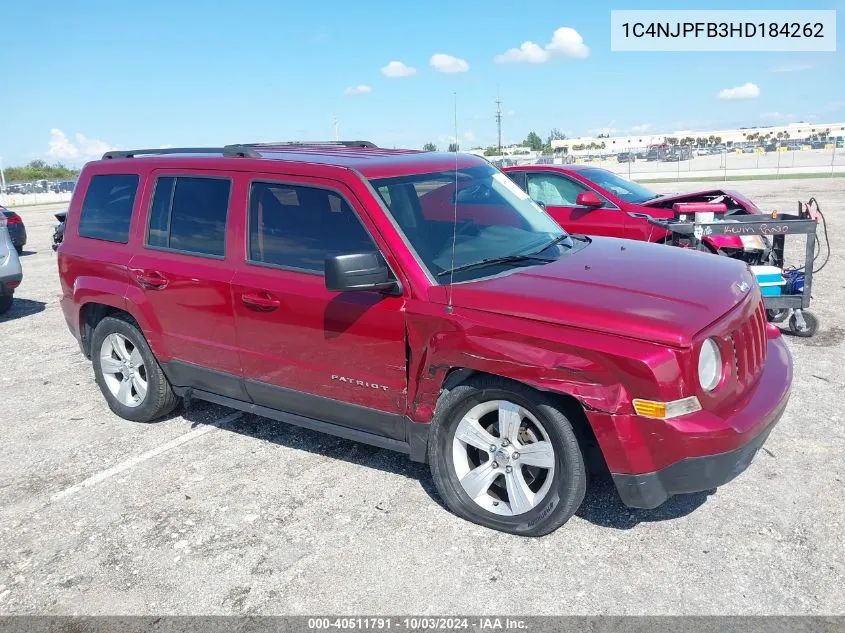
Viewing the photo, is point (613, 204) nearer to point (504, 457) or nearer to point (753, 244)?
point (753, 244)

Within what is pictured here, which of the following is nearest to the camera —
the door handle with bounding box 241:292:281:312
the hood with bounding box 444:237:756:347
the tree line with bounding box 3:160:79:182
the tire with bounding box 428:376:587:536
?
the hood with bounding box 444:237:756:347

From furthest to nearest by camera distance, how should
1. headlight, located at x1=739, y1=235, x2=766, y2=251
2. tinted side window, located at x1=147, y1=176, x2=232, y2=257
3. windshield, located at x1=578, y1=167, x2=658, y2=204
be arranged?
1. windshield, located at x1=578, y1=167, x2=658, y2=204
2. headlight, located at x1=739, y1=235, x2=766, y2=251
3. tinted side window, located at x1=147, y1=176, x2=232, y2=257

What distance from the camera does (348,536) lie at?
3721 millimetres

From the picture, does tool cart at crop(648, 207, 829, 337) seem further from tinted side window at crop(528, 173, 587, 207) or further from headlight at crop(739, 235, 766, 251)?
tinted side window at crop(528, 173, 587, 207)

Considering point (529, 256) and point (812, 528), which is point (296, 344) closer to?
point (529, 256)

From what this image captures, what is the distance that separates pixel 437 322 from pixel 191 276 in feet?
6.11

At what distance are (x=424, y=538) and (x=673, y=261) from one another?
2076 millimetres

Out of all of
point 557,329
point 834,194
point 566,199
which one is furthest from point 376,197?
point 834,194

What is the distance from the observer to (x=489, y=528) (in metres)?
3.72

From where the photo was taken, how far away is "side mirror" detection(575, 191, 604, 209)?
8.34m

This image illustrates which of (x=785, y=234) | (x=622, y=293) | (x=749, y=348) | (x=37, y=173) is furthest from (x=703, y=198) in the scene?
(x=37, y=173)

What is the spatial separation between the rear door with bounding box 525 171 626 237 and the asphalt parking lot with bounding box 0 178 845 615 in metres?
3.62

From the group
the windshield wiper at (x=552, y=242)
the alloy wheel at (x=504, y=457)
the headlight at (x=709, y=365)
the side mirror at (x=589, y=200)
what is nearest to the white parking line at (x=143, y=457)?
the alloy wheel at (x=504, y=457)

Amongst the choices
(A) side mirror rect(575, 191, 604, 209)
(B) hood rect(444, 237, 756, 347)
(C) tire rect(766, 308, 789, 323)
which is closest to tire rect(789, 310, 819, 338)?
(C) tire rect(766, 308, 789, 323)
